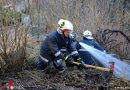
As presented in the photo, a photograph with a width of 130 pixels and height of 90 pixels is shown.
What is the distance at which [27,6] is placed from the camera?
367 inches

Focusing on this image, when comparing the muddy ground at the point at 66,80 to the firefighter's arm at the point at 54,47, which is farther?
the firefighter's arm at the point at 54,47

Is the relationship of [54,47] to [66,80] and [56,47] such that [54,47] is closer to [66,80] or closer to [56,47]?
[56,47]

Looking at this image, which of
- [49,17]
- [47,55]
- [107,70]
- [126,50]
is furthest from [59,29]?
[49,17]

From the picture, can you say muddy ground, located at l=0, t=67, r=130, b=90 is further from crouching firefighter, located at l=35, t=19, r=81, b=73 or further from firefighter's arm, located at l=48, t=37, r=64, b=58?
firefighter's arm, located at l=48, t=37, r=64, b=58

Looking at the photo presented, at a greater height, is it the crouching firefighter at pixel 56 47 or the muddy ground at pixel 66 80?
the crouching firefighter at pixel 56 47

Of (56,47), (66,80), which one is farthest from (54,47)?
(66,80)

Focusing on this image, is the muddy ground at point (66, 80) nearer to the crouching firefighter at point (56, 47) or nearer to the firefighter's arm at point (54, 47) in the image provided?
the crouching firefighter at point (56, 47)

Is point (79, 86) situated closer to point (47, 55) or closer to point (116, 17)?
point (47, 55)

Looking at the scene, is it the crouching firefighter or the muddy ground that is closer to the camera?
the muddy ground

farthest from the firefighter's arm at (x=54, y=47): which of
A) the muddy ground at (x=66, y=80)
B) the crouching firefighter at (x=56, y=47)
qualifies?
the muddy ground at (x=66, y=80)

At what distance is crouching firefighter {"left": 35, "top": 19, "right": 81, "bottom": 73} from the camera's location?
9539 mm

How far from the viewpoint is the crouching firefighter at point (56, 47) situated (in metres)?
9.54

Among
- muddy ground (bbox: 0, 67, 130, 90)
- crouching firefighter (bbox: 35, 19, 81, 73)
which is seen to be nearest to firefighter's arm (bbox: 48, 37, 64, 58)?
crouching firefighter (bbox: 35, 19, 81, 73)

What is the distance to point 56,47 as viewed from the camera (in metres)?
9.55
